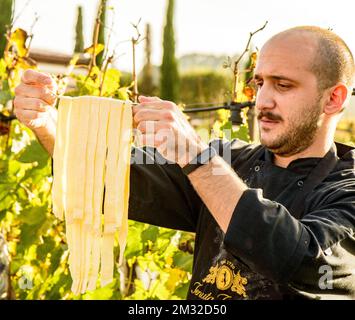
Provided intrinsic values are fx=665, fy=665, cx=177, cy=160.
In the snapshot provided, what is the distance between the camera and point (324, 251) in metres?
1.92

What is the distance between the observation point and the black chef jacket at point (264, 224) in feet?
5.91

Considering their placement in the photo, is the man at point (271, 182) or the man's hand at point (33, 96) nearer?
the man at point (271, 182)

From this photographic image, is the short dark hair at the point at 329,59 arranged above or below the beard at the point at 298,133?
above

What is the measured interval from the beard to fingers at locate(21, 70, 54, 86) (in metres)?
0.71

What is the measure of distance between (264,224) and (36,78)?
2.83ft

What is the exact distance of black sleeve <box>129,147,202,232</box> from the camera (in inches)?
98.2

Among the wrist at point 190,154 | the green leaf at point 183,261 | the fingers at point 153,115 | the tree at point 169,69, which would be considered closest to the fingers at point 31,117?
the fingers at point 153,115

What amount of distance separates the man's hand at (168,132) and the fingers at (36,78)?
393mm

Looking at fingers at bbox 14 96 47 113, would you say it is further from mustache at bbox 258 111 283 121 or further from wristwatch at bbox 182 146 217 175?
mustache at bbox 258 111 283 121

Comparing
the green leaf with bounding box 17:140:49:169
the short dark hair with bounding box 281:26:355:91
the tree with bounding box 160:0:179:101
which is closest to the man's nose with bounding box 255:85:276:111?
the short dark hair with bounding box 281:26:355:91

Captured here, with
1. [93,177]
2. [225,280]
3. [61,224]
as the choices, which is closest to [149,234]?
[61,224]

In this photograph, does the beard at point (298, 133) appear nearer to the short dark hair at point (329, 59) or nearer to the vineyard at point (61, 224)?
the short dark hair at point (329, 59)
